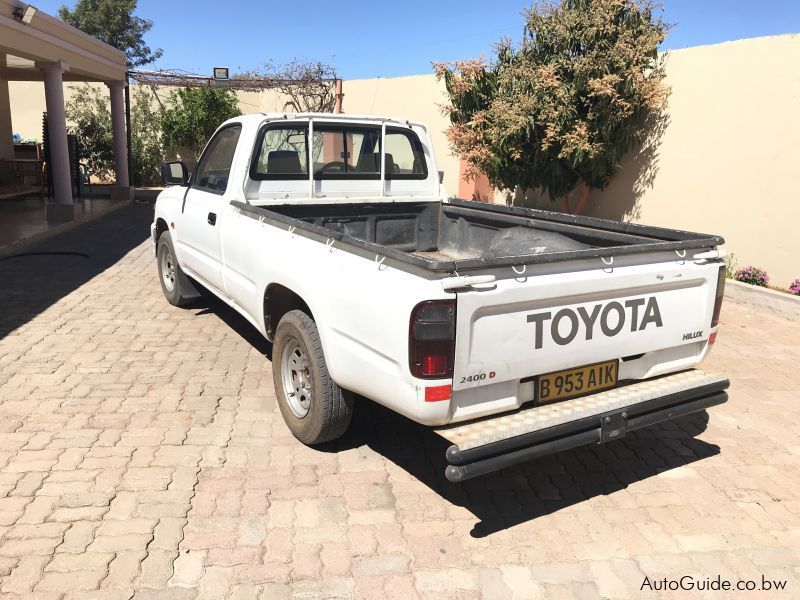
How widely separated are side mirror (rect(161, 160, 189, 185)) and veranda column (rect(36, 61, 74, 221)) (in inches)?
282

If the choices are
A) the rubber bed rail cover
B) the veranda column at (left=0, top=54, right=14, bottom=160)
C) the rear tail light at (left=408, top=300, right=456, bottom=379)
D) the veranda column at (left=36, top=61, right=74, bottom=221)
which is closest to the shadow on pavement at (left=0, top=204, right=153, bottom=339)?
the veranda column at (left=36, top=61, right=74, bottom=221)

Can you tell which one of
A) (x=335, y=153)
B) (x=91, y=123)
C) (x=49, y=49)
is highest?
(x=49, y=49)

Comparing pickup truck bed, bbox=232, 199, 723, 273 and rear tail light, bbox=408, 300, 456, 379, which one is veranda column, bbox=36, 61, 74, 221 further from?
rear tail light, bbox=408, 300, 456, 379

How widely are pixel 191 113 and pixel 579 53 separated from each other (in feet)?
46.6

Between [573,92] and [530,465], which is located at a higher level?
[573,92]

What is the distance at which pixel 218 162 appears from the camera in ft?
17.1

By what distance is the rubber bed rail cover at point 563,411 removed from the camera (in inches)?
107

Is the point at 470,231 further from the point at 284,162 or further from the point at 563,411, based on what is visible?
the point at 563,411

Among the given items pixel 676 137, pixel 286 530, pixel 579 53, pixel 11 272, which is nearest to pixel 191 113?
pixel 11 272

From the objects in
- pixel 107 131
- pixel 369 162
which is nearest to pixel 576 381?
pixel 369 162

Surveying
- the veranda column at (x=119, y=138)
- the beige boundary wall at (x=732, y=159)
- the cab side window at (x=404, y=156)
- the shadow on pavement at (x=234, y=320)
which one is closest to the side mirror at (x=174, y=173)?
the shadow on pavement at (x=234, y=320)

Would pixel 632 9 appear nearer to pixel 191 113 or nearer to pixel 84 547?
pixel 84 547

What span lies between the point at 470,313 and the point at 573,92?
6.60 m

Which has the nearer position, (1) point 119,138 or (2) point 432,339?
(2) point 432,339
